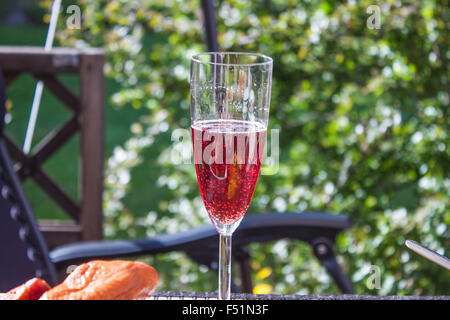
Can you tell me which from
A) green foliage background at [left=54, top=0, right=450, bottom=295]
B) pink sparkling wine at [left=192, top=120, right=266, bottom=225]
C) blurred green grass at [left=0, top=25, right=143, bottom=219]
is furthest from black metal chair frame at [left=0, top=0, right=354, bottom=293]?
blurred green grass at [left=0, top=25, right=143, bottom=219]

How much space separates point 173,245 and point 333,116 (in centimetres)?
138

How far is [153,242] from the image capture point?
1.69 metres

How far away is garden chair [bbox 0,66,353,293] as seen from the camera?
160 cm

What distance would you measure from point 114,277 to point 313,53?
2118 mm

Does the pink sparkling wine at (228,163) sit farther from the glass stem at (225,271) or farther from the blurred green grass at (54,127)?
the blurred green grass at (54,127)

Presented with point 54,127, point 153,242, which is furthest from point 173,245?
point 54,127

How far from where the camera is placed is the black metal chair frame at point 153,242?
1605 millimetres

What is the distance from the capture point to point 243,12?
9.52 ft

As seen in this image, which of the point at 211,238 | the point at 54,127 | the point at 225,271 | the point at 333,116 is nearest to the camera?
the point at 225,271

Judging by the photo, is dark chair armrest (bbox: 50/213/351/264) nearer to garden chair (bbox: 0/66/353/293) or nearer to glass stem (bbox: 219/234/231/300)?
garden chair (bbox: 0/66/353/293)

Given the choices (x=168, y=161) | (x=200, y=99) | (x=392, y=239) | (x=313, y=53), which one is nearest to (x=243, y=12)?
(x=313, y=53)

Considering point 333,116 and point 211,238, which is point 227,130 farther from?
point 333,116

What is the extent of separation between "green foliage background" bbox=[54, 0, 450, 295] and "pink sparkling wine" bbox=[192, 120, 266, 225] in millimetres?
1628
